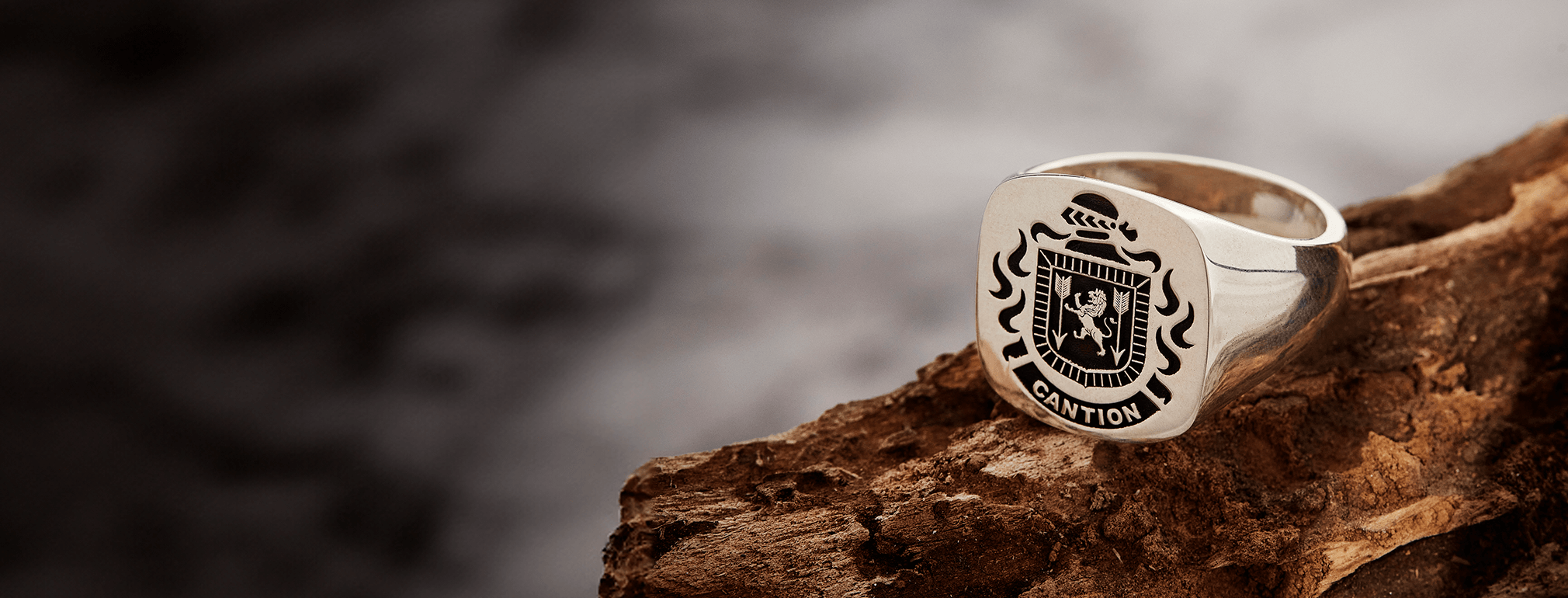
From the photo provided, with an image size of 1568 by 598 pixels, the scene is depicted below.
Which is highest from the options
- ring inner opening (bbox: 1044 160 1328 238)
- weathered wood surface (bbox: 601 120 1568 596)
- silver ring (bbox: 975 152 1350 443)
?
ring inner opening (bbox: 1044 160 1328 238)

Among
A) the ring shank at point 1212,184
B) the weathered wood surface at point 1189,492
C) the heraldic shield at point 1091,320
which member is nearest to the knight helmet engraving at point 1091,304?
the heraldic shield at point 1091,320

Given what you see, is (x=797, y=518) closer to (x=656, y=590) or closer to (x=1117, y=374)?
(x=656, y=590)

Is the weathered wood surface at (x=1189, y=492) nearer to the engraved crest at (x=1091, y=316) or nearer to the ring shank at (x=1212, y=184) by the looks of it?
the engraved crest at (x=1091, y=316)

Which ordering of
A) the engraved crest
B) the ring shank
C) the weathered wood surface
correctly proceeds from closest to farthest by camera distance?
the weathered wood surface
the engraved crest
the ring shank

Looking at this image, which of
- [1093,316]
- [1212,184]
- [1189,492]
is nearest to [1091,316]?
[1093,316]

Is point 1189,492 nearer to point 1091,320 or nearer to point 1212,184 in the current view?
point 1091,320

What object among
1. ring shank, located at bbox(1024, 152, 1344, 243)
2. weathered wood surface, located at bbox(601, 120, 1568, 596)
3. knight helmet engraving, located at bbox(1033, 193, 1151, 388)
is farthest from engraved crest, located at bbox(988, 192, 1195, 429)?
ring shank, located at bbox(1024, 152, 1344, 243)

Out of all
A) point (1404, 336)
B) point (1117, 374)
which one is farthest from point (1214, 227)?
point (1404, 336)

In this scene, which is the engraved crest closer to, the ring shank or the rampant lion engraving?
the rampant lion engraving
